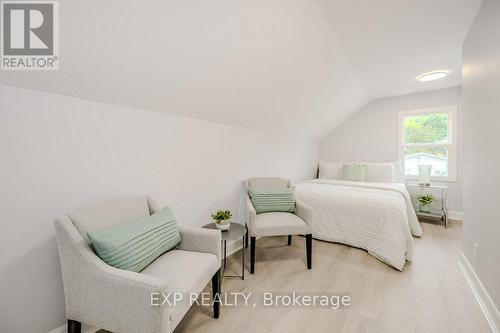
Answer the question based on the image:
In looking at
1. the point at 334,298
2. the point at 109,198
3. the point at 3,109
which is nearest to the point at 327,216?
the point at 334,298

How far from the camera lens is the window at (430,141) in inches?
151

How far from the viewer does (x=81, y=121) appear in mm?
1378

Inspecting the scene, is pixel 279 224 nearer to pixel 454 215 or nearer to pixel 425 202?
pixel 425 202

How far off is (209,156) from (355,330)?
6.17 ft

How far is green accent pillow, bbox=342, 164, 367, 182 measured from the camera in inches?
158

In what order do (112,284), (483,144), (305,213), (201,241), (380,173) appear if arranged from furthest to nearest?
1. (380,173)
2. (305,213)
3. (483,144)
4. (201,241)
5. (112,284)

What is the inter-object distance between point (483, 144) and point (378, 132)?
3.02m

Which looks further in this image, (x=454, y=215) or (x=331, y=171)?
(x=331, y=171)

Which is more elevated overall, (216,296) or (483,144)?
(483,144)

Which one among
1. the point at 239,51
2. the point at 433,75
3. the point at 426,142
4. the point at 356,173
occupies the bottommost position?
the point at 356,173

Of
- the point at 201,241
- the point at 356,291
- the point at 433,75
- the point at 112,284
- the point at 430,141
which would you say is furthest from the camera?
the point at 430,141

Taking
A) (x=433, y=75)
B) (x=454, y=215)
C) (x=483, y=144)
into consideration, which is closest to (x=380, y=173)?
(x=454, y=215)

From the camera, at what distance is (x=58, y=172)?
1287 mm

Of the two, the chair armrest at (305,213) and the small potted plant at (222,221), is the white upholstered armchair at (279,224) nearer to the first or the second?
the chair armrest at (305,213)
